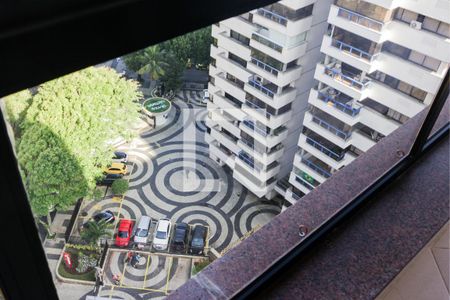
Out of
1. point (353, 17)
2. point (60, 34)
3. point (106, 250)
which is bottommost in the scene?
point (106, 250)

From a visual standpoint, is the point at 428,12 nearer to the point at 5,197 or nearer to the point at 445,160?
the point at 445,160

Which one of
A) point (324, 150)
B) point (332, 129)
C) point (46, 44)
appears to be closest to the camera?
point (46, 44)

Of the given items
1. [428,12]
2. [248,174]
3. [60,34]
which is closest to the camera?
[60,34]

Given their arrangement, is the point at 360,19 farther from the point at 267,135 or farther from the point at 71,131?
the point at 71,131

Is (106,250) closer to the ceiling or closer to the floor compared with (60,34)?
closer to the floor

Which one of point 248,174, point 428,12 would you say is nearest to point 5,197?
point 428,12

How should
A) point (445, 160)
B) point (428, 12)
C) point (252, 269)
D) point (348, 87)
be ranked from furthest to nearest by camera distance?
1. point (348, 87)
2. point (428, 12)
3. point (445, 160)
4. point (252, 269)

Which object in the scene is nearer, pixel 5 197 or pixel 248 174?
pixel 5 197

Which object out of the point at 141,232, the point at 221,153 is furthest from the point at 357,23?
the point at 141,232
